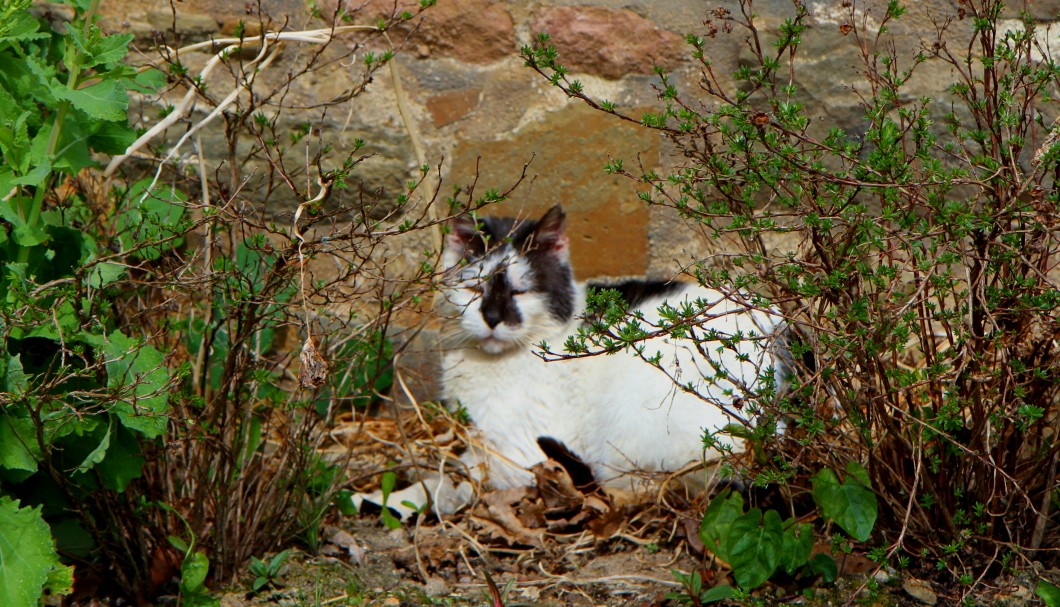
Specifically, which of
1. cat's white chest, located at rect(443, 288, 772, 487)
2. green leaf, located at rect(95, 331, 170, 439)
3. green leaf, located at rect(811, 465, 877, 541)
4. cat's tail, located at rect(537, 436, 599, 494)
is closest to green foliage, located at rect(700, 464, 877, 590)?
green leaf, located at rect(811, 465, 877, 541)

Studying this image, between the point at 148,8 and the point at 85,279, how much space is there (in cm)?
152

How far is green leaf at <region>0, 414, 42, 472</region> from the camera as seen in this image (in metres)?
1.73

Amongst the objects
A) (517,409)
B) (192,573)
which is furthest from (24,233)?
(517,409)

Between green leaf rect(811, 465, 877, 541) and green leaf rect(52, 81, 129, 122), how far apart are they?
4.77 feet

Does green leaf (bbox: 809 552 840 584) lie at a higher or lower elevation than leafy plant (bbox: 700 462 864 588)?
lower

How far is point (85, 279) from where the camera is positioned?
6.31 feet

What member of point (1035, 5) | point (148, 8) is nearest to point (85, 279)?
point (148, 8)

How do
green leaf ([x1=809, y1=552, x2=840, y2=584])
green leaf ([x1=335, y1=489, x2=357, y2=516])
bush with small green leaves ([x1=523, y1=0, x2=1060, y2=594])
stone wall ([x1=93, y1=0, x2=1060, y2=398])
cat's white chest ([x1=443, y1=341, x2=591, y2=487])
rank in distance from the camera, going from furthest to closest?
stone wall ([x1=93, y1=0, x2=1060, y2=398]), cat's white chest ([x1=443, y1=341, x2=591, y2=487]), green leaf ([x1=335, y1=489, x2=357, y2=516]), green leaf ([x1=809, y1=552, x2=840, y2=584]), bush with small green leaves ([x1=523, y1=0, x2=1060, y2=594])

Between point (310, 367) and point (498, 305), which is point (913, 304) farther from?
point (498, 305)

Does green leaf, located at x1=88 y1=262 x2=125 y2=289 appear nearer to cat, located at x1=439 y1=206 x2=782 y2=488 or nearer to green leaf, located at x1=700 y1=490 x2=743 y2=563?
cat, located at x1=439 y1=206 x2=782 y2=488

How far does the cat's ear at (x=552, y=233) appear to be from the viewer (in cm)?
287

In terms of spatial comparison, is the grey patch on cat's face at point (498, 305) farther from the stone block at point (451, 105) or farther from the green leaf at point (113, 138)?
the green leaf at point (113, 138)

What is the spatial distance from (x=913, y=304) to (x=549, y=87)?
69.2 inches

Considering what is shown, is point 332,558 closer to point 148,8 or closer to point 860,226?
point 860,226
